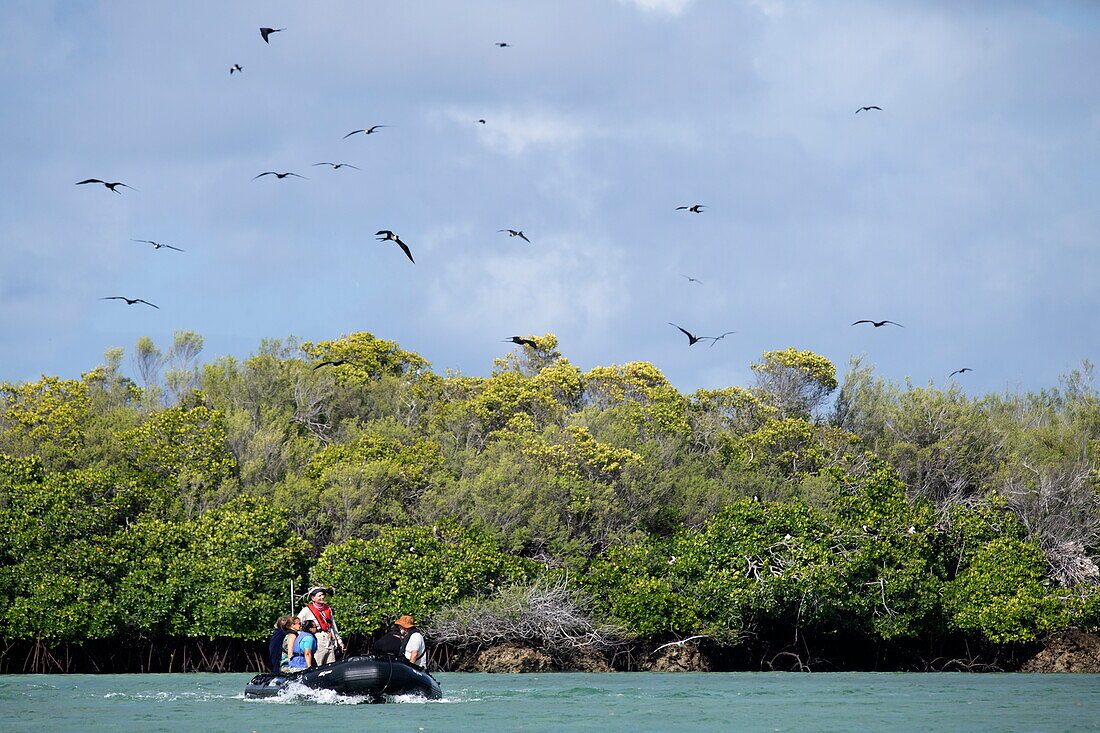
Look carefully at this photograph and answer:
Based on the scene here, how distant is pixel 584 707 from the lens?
2544 cm

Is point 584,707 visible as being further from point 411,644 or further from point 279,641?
point 279,641

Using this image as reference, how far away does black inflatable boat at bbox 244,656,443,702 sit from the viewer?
24.3 m

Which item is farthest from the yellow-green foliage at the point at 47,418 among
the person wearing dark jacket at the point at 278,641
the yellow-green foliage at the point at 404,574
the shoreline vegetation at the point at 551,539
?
the person wearing dark jacket at the point at 278,641

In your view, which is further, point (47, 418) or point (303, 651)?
point (47, 418)

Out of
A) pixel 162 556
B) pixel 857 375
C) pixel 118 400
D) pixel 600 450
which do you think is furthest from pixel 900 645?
pixel 118 400

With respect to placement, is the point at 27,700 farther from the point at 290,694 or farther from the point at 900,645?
the point at 900,645

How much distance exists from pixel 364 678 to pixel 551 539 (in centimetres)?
1939

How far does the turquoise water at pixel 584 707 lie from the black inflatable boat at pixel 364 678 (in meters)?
0.33

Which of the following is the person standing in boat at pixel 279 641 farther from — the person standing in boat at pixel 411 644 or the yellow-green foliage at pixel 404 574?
the yellow-green foliage at pixel 404 574

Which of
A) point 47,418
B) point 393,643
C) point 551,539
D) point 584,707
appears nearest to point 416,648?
point 393,643

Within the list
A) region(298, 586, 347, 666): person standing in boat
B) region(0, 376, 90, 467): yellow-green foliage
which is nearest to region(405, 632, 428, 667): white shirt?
region(298, 586, 347, 666): person standing in boat

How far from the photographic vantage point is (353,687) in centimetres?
2439

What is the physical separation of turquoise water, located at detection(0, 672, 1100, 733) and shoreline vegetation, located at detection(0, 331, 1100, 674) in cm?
528

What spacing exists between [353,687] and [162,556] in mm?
17139
